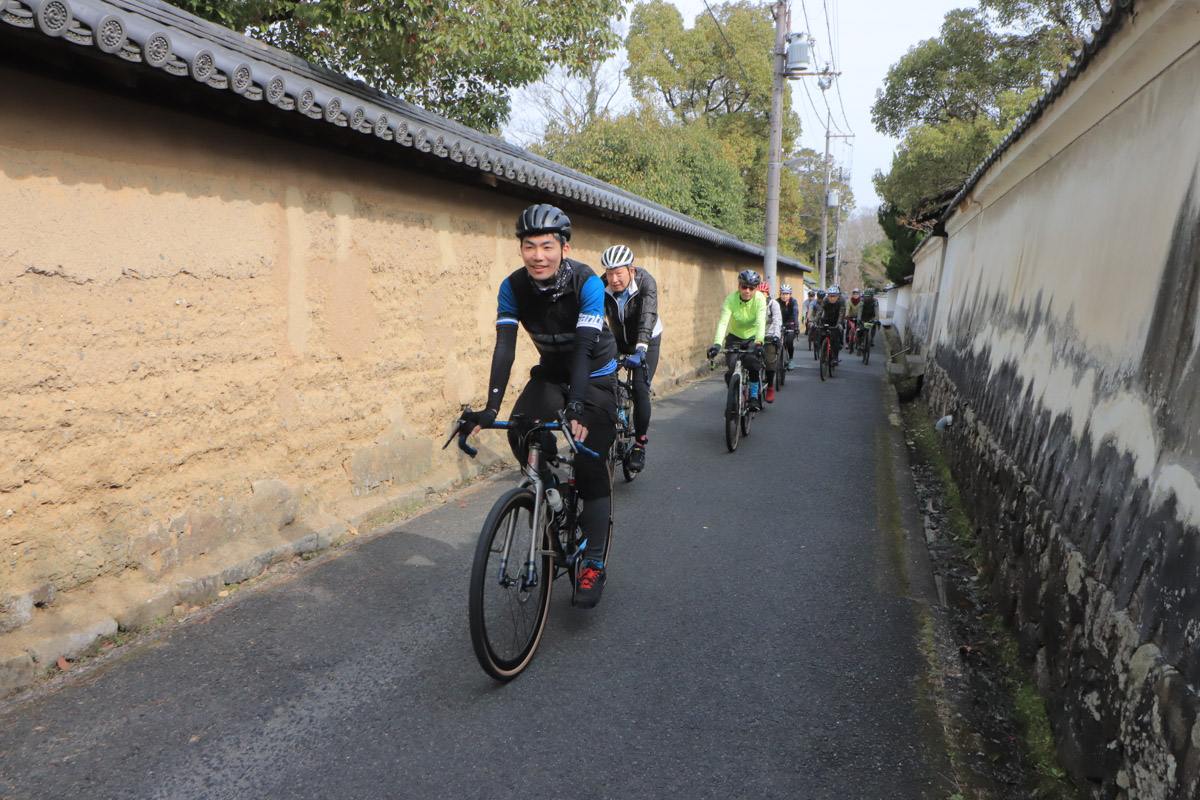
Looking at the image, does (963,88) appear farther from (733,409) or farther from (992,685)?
(992,685)

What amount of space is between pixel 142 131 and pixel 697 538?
4.26 m

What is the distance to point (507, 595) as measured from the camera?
3.55 meters

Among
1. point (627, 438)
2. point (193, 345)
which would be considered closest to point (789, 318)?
point (627, 438)

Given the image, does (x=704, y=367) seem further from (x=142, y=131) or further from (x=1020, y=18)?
(x=142, y=131)

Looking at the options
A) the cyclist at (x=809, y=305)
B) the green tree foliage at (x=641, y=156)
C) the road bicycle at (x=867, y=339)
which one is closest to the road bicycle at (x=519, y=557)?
the road bicycle at (x=867, y=339)

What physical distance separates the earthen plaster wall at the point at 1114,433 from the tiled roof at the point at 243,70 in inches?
164

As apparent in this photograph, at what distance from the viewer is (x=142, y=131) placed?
4.20 metres

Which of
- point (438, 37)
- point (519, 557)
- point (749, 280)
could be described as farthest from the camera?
point (438, 37)

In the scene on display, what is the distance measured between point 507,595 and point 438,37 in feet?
27.9

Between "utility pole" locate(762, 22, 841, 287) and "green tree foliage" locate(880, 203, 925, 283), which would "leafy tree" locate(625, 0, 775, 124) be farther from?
"utility pole" locate(762, 22, 841, 287)

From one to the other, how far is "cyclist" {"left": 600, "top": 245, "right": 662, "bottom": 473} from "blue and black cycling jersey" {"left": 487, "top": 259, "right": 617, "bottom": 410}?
2.92 meters

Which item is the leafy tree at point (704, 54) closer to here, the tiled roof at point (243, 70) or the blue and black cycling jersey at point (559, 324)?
the tiled roof at point (243, 70)

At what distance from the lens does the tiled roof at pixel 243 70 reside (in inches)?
126

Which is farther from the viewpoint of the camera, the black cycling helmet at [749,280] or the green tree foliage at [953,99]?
the green tree foliage at [953,99]
